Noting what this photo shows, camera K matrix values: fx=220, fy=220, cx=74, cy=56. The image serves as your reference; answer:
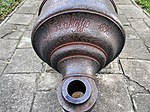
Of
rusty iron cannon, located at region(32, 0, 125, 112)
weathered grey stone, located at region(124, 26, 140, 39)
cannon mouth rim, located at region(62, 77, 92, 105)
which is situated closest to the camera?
cannon mouth rim, located at region(62, 77, 92, 105)

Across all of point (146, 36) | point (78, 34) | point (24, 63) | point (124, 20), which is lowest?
point (124, 20)

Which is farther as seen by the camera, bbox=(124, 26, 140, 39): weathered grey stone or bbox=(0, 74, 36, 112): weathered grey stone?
bbox=(124, 26, 140, 39): weathered grey stone

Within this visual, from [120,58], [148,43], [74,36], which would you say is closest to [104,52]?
[74,36]

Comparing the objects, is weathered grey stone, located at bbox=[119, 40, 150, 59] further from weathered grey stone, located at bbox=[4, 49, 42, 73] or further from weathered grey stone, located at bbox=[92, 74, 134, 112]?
weathered grey stone, located at bbox=[4, 49, 42, 73]

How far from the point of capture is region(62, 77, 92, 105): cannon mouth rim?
1.25 metres

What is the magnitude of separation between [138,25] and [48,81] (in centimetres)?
242

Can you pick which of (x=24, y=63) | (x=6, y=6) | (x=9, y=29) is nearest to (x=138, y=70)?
(x=24, y=63)

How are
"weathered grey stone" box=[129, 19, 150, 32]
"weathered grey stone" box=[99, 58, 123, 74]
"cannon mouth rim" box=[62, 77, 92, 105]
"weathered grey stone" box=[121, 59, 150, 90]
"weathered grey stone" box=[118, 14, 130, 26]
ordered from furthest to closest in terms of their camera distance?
"weathered grey stone" box=[118, 14, 130, 26] < "weathered grey stone" box=[129, 19, 150, 32] < "weathered grey stone" box=[99, 58, 123, 74] < "weathered grey stone" box=[121, 59, 150, 90] < "cannon mouth rim" box=[62, 77, 92, 105]

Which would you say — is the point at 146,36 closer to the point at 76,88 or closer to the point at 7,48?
the point at 7,48

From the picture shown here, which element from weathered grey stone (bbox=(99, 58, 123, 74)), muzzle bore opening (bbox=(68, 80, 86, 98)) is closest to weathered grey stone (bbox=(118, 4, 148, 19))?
weathered grey stone (bbox=(99, 58, 123, 74))

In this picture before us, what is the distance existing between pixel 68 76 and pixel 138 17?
3.62 meters

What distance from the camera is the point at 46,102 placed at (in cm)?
230

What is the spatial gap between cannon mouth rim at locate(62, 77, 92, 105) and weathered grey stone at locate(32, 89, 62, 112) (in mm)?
887

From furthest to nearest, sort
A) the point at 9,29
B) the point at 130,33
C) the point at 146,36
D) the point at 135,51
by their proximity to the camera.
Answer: the point at 9,29 → the point at 130,33 → the point at 146,36 → the point at 135,51
